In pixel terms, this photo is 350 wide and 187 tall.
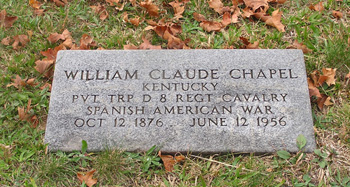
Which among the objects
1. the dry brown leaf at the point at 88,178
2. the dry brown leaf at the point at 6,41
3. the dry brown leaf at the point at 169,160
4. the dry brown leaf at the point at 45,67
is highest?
the dry brown leaf at the point at 6,41

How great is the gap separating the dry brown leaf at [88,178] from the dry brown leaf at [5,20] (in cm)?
170

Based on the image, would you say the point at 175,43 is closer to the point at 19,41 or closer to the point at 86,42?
the point at 86,42

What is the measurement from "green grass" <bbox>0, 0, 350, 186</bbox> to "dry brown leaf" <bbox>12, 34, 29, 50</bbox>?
1.8 inches

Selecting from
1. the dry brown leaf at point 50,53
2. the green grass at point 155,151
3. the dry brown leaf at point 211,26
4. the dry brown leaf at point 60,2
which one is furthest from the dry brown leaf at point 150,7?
the dry brown leaf at point 50,53

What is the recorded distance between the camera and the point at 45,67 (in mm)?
3021

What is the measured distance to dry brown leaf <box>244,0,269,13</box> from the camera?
3410 mm

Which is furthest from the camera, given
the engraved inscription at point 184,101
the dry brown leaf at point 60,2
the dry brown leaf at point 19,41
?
the dry brown leaf at point 60,2

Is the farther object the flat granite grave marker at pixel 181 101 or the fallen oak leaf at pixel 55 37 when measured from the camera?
the fallen oak leaf at pixel 55 37

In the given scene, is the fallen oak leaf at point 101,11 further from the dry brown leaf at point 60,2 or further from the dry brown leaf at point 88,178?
the dry brown leaf at point 88,178

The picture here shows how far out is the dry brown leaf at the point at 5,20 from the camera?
335 cm

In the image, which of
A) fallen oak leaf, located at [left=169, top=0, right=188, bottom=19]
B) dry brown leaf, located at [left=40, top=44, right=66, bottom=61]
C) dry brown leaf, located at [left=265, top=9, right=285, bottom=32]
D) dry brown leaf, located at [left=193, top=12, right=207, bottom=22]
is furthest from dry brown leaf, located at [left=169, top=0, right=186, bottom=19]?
dry brown leaf, located at [left=40, top=44, right=66, bottom=61]

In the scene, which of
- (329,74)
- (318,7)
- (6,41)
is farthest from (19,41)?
(318,7)

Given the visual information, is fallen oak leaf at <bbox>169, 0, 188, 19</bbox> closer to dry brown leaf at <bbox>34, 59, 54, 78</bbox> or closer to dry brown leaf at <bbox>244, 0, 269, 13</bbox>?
dry brown leaf at <bbox>244, 0, 269, 13</bbox>

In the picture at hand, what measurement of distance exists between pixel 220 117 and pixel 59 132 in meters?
1.16
